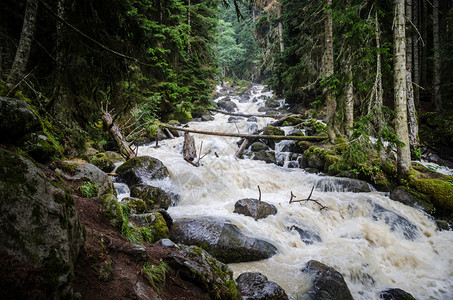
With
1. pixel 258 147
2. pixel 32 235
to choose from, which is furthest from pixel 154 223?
pixel 258 147

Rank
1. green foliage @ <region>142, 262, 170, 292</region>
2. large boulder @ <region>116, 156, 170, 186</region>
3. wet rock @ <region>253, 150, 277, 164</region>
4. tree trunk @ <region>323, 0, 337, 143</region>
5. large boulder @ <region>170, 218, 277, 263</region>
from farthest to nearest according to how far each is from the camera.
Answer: wet rock @ <region>253, 150, 277, 164</region> < tree trunk @ <region>323, 0, 337, 143</region> < large boulder @ <region>116, 156, 170, 186</region> < large boulder @ <region>170, 218, 277, 263</region> < green foliage @ <region>142, 262, 170, 292</region>

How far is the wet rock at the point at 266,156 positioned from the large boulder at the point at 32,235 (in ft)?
36.1

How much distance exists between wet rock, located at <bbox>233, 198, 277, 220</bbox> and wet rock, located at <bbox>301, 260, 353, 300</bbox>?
7.17ft

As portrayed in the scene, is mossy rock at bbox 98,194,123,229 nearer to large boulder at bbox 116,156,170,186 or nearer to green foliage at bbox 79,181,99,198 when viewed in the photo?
green foliage at bbox 79,181,99,198

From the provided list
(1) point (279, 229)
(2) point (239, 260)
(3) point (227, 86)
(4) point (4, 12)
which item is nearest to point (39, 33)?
(4) point (4, 12)

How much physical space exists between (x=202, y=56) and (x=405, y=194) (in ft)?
58.9

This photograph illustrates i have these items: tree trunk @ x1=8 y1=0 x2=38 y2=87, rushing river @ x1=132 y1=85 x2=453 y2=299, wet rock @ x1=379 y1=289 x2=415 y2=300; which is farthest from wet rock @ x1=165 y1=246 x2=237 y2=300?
tree trunk @ x1=8 y1=0 x2=38 y2=87

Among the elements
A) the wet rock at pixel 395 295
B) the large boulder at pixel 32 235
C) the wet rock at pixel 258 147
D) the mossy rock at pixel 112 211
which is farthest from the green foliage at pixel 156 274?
the wet rock at pixel 258 147

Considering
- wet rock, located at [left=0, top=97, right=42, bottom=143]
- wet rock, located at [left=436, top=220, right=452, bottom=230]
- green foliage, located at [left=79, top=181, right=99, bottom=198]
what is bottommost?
wet rock, located at [left=436, top=220, right=452, bottom=230]

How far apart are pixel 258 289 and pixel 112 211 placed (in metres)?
2.68

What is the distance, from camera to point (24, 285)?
1.30 meters

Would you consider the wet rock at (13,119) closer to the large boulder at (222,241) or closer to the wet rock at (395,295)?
the large boulder at (222,241)

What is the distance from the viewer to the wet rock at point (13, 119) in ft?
9.02

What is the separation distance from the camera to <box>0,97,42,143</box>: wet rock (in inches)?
108
